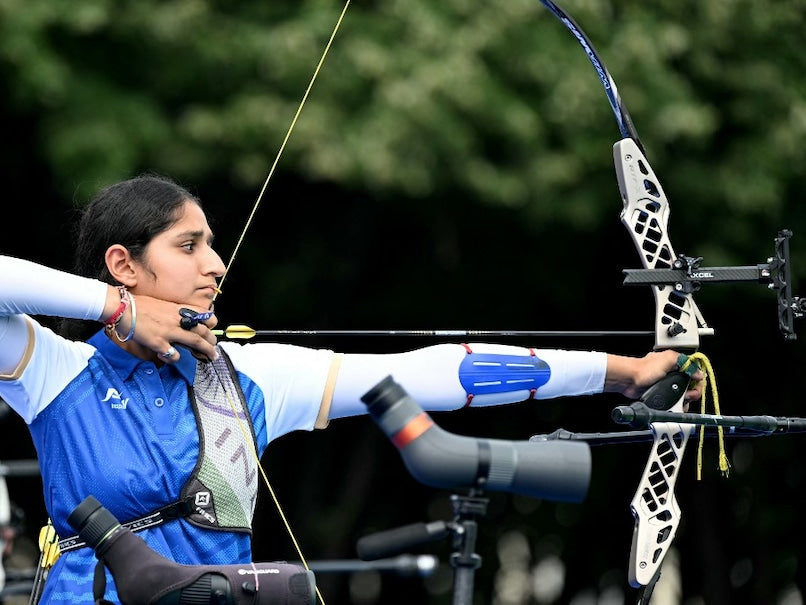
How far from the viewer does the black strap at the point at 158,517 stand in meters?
2.84

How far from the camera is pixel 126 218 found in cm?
314

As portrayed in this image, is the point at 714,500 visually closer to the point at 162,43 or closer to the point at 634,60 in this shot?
the point at 634,60

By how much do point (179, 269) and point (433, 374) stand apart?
60 centimetres

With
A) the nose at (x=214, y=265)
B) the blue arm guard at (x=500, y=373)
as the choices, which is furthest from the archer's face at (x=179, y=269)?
the blue arm guard at (x=500, y=373)

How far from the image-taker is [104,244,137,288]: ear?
310 centimetres

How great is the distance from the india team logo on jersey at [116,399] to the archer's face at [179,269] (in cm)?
24

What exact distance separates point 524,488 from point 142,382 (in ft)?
3.28

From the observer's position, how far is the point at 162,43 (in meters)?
6.64

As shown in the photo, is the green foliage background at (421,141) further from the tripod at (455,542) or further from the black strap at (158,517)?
the tripod at (455,542)

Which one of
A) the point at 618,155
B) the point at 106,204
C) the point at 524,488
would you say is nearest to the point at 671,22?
the point at 618,155

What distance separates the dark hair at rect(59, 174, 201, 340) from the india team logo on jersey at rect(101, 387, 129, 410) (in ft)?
0.94

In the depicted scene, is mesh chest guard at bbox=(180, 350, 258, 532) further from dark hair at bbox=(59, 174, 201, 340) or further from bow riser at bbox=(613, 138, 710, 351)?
bow riser at bbox=(613, 138, 710, 351)

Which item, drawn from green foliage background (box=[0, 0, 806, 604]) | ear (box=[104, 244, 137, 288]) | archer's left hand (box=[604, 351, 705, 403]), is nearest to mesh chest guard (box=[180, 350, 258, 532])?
ear (box=[104, 244, 137, 288])

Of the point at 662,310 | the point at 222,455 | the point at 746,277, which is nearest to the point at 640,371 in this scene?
the point at 662,310
